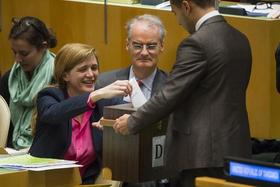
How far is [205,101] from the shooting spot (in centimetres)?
374

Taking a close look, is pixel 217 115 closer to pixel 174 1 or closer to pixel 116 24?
pixel 174 1

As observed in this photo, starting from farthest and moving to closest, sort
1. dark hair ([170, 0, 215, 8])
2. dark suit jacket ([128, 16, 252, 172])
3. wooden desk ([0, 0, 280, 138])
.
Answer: wooden desk ([0, 0, 280, 138]), dark hair ([170, 0, 215, 8]), dark suit jacket ([128, 16, 252, 172])

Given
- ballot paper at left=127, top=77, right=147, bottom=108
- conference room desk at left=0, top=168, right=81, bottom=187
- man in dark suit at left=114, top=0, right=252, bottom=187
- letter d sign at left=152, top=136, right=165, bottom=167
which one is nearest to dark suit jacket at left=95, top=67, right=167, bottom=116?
ballot paper at left=127, top=77, right=147, bottom=108

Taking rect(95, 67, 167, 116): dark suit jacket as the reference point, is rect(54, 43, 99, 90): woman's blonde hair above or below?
above

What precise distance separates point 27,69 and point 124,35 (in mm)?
967

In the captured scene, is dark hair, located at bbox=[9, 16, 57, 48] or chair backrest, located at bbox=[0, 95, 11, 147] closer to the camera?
chair backrest, located at bbox=[0, 95, 11, 147]

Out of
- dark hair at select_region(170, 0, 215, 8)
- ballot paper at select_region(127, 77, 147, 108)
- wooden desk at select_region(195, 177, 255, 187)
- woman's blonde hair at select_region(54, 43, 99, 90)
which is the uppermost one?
dark hair at select_region(170, 0, 215, 8)

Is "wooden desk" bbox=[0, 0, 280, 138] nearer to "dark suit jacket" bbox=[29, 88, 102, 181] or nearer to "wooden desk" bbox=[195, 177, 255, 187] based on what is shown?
"dark suit jacket" bbox=[29, 88, 102, 181]

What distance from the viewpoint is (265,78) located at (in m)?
5.45

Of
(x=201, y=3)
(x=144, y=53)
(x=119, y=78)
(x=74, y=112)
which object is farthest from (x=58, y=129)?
(x=201, y=3)

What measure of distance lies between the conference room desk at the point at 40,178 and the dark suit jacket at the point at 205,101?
0.45m

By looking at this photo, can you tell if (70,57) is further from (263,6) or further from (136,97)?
(263,6)

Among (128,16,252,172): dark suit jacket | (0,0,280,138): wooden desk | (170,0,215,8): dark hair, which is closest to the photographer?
(128,16,252,172): dark suit jacket

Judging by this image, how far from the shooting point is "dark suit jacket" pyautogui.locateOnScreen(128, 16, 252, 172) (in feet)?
12.2
